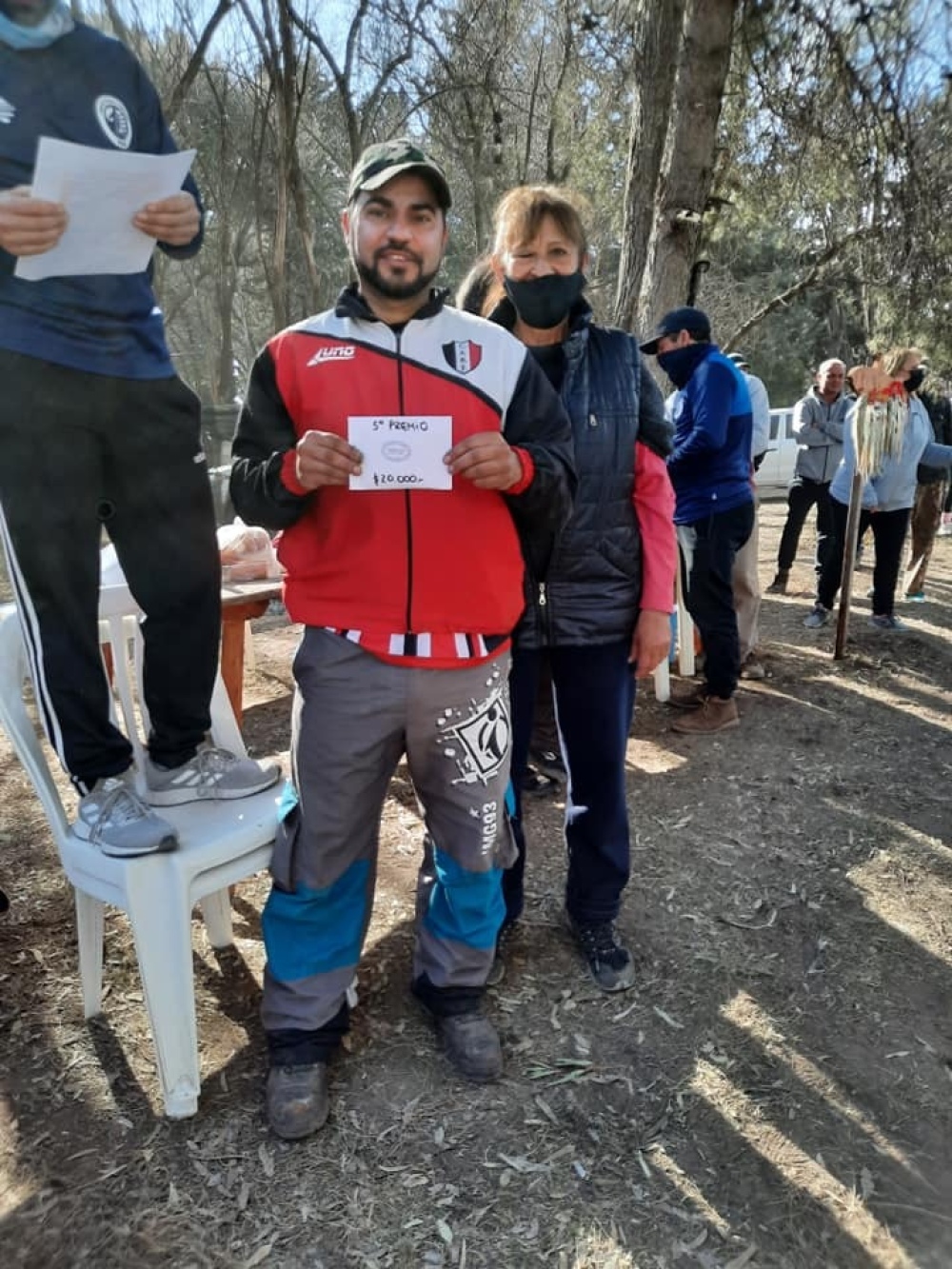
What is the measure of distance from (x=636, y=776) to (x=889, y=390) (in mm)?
3451

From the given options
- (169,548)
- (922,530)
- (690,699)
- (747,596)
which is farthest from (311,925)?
(922,530)

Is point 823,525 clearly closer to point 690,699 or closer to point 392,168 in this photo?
point 690,699

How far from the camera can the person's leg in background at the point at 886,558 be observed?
6359 millimetres

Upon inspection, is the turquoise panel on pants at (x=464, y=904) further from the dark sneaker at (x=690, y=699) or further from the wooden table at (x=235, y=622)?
the dark sneaker at (x=690, y=699)

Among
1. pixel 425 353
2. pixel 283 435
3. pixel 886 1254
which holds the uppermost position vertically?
pixel 425 353

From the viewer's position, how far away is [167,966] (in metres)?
1.97

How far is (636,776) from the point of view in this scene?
4059 millimetres

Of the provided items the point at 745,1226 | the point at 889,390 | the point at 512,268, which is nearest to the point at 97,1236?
the point at 745,1226

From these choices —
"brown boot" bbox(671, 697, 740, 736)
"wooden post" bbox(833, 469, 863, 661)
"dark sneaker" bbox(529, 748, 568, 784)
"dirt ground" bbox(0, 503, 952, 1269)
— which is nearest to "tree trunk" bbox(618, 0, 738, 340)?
"wooden post" bbox(833, 469, 863, 661)

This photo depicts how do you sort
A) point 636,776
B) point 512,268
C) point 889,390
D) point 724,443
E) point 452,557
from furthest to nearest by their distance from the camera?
1. point 889,390
2. point 724,443
3. point 636,776
4. point 512,268
5. point 452,557

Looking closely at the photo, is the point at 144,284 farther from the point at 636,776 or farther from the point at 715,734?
the point at 715,734

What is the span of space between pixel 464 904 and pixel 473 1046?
14.3 inches

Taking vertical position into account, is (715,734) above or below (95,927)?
below

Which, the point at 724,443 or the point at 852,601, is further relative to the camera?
the point at 852,601
